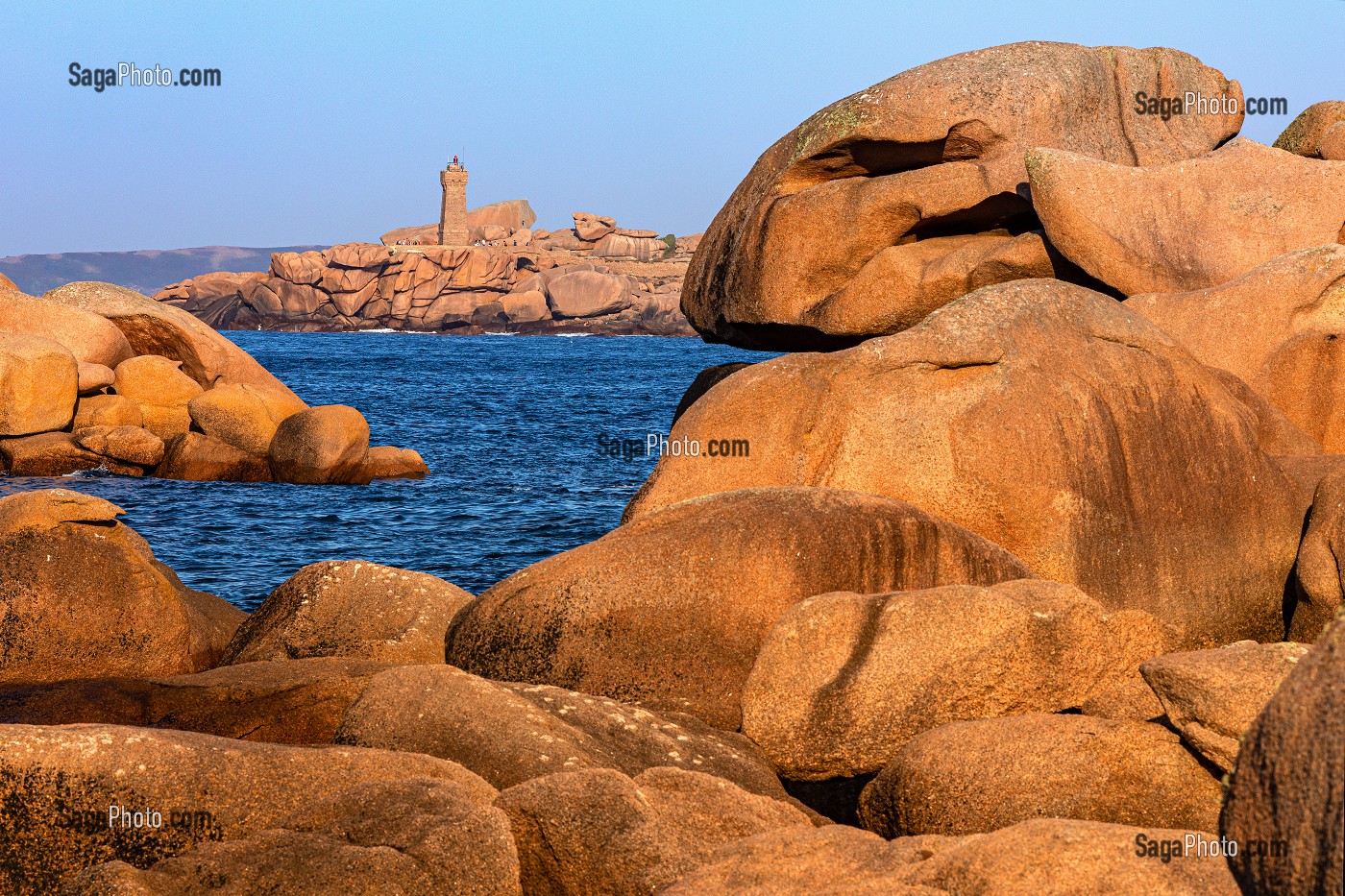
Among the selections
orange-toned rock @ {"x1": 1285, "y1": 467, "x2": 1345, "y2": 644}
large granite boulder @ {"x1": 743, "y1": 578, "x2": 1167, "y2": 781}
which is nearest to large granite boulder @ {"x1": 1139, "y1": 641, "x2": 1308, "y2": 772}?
large granite boulder @ {"x1": 743, "y1": 578, "x2": 1167, "y2": 781}

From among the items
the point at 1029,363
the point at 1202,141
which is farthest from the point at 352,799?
the point at 1202,141

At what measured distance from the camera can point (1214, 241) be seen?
49.4ft

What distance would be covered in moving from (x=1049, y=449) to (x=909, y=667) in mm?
4029

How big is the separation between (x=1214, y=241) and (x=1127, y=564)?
5604 millimetres

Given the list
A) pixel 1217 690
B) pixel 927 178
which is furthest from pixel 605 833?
pixel 927 178

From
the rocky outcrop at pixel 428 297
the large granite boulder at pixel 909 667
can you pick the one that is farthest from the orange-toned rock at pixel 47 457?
the rocky outcrop at pixel 428 297

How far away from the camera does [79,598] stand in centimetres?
1066

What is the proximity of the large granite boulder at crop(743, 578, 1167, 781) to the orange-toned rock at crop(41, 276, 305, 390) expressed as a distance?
2506cm

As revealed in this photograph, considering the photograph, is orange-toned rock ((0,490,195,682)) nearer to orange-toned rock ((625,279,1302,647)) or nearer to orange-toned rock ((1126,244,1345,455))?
orange-toned rock ((625,279,1302,647))

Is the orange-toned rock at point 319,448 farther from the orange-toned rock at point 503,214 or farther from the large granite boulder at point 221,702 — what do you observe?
the orange-toned rock at point 503,214

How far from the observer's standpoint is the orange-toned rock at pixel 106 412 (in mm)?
27469

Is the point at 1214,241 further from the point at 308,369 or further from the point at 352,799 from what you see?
the point at 308,369

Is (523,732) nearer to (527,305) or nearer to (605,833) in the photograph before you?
(605,833)

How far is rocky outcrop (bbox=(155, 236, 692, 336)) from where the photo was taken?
14112 cm
